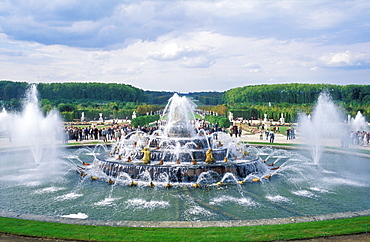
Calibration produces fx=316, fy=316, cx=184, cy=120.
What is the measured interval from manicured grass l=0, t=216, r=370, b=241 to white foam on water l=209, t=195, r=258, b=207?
120 inches

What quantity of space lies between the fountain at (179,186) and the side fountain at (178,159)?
5 centimetres

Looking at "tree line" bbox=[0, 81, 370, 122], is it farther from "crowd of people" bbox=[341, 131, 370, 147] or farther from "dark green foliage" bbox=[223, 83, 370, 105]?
"crowd of people" bbox=[341, 131, 370, 147]

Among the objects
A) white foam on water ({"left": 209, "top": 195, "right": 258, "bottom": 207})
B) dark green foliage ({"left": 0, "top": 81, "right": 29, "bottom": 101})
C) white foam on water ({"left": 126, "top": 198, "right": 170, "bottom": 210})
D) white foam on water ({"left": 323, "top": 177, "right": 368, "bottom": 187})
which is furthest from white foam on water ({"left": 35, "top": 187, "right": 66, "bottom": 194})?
dark green foliage ({"left": 0, "top": 81, "right": 29, "bottom": 101})

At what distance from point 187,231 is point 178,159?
8.68 meters

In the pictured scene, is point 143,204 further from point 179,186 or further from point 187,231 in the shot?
point 187,231

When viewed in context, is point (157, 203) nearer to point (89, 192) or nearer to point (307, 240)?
point (89, 192)

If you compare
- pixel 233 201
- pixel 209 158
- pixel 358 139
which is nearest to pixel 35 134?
pixel 209 158

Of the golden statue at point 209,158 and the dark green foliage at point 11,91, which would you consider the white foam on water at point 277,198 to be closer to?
the golden statue at point 209,158

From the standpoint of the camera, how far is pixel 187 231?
9.18m

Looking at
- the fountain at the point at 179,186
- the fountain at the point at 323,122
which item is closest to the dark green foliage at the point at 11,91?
the fountain at the point at 323,122

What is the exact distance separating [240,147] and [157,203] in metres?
11.8

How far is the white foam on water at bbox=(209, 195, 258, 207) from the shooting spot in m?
12.7

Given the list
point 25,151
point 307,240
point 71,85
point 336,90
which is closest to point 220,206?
point 307,240

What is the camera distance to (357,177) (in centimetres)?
1702
